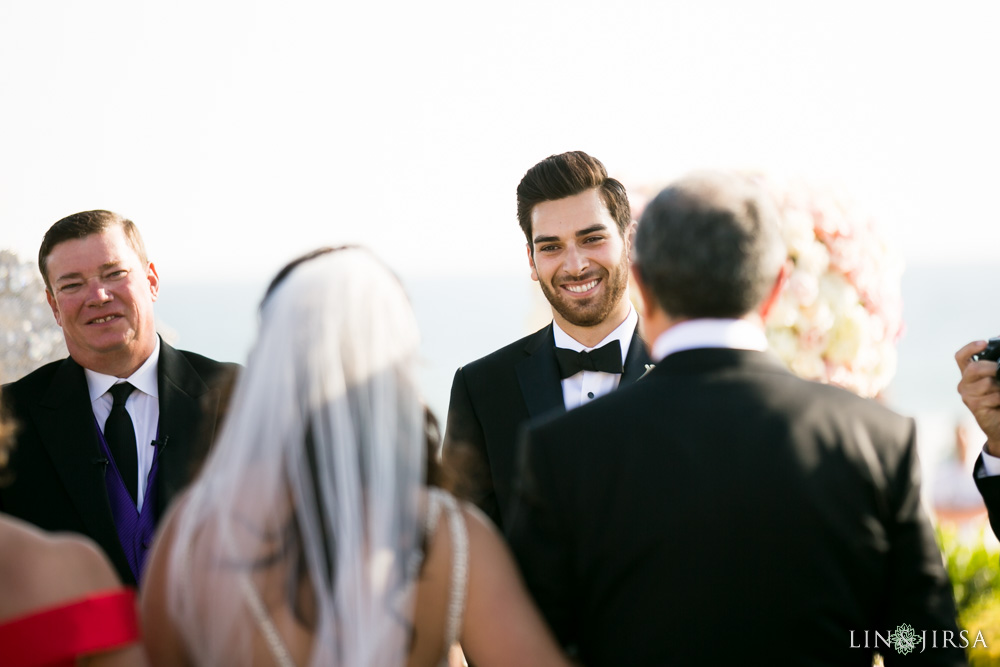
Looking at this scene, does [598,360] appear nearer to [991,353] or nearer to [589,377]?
[589,377]

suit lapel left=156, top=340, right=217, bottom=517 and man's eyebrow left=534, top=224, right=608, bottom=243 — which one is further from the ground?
man's eyebrow left=534, top=224, right=608, bottom=243

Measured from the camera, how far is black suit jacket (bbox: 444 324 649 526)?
392 cm

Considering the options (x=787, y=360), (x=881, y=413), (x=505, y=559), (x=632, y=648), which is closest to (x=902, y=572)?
(x=881, y=413)

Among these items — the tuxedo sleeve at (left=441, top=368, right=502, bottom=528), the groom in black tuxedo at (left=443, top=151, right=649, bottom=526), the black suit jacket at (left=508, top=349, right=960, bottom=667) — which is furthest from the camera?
the groom in black tuxedo at (left=443, top=151, right=649, bottom=526)

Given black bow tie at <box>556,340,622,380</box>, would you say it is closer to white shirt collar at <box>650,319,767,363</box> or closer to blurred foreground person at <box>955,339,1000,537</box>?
blurred foreground person at <box>955,339,1000,537</box>

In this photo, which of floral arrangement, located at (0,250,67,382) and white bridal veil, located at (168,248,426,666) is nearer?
white bridal veil, located at (168,248,426,666)

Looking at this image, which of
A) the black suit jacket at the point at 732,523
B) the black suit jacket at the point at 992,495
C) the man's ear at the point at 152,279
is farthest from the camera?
the man's ear at the point at 152,279

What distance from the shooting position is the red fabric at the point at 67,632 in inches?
68.7

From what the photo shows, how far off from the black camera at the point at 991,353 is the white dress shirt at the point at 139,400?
122 inches

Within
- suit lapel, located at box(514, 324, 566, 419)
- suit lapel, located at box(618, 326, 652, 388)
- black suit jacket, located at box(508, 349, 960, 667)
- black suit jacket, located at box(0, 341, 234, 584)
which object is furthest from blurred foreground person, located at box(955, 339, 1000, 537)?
black suit jacket, located at box(0, 341, 234, 584)

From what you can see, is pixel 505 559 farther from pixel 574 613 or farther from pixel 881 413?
pixel 881 413

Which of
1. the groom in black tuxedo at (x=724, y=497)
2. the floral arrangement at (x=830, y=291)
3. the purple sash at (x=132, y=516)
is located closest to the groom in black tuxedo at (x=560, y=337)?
the floral arrangement at (x=830, y=291)

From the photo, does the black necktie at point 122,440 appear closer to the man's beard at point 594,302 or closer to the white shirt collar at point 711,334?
the man's beard at point 594,302

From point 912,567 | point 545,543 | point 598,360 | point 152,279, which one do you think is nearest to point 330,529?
point 545,543
